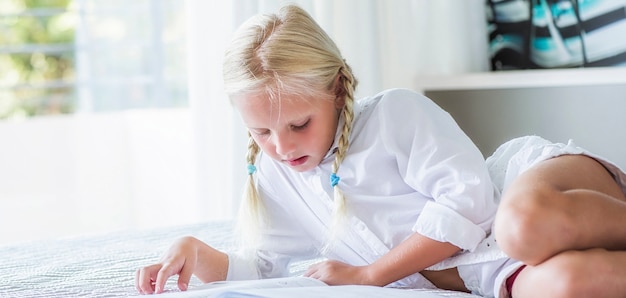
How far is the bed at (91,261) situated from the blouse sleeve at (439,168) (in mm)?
99

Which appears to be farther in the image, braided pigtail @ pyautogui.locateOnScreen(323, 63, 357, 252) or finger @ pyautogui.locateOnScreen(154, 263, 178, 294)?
braided pigtail @ pyautogui.locateOnScreen(323, 63, 357, 252)

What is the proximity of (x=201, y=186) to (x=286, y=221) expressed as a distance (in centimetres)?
131

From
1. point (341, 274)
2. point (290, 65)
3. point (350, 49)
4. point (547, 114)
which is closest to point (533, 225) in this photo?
point (341, 274)

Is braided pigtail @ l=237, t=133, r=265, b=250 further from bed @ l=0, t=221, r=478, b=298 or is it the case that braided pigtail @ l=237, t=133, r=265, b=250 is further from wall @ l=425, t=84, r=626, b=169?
wall @ l=425, t=84, r=626, b=169

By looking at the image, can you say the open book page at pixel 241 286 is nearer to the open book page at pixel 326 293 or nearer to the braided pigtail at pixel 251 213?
the open book page at pixel 326 293

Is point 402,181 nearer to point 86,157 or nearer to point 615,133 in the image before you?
point 615,133

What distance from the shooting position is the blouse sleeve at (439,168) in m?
1.34

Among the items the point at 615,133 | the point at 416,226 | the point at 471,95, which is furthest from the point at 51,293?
the point at 471,95

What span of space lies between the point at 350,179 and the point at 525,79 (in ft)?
4.61

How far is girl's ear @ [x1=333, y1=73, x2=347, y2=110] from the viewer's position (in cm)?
151

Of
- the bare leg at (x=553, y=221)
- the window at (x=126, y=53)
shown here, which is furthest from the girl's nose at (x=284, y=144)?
the window at (x=126, y=53)

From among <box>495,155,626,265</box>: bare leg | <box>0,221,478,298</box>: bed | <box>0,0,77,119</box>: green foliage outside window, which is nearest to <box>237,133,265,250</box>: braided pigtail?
<box>0,221,478,298</box>: bed

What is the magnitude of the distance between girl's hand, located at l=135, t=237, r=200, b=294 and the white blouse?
94mm

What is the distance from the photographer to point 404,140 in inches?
57.7
